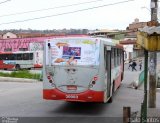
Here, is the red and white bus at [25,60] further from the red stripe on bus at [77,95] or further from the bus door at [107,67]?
the red stripe on bus at [77,95]

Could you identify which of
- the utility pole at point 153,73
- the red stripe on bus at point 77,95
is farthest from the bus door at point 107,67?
the utility pole at point 153,73

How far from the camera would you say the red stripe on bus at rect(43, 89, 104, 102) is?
592 inches

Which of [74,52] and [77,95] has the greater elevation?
[74,52]

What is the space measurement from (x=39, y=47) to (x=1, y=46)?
538 inches

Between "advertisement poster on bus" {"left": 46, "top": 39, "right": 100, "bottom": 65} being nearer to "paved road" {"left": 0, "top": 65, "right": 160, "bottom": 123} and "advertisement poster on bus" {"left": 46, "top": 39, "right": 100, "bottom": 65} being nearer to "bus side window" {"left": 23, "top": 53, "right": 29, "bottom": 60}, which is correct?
"paved road" {"left": 0, "top": 65, "right": 160, "bottom": 123}

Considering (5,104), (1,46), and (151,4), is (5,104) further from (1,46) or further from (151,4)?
(1,46)

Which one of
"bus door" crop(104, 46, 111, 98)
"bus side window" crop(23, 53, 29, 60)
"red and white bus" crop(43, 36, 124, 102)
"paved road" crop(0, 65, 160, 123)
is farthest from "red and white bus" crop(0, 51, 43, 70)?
"red and white bus" crop(43, 36, 124, 102)

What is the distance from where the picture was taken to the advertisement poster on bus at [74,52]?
15250 mm

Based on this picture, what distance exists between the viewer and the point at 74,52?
15.4 m

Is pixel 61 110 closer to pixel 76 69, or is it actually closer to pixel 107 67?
pixel 76 69

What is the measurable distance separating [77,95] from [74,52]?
160 cm

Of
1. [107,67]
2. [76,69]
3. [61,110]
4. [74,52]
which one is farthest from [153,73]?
[61,110]

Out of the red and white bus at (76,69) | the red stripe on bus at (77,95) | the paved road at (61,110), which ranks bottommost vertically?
the paved road at (61,110)

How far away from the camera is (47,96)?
15562 millimetres
